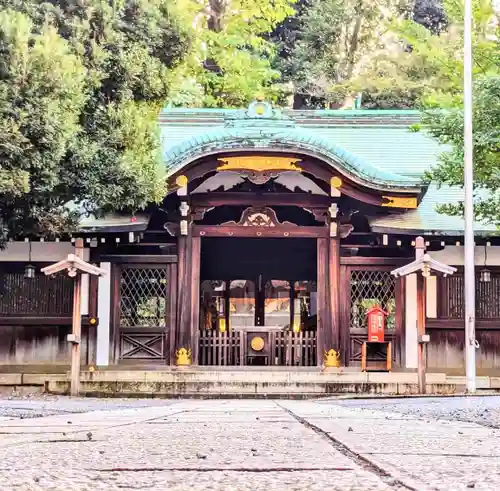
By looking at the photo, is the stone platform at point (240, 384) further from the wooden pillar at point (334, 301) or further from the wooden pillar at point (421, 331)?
the wooden pillar at point (334, 301)

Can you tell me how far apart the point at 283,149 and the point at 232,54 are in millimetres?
16755

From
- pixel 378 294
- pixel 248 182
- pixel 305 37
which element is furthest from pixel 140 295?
pixel 305 37

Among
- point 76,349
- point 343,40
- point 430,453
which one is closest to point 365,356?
point 76,349

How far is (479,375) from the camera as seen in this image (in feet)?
49.5

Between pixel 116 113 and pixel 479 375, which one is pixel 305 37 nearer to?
pixel 479 375

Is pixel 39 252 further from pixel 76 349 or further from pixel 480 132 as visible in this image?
pixel 480 132

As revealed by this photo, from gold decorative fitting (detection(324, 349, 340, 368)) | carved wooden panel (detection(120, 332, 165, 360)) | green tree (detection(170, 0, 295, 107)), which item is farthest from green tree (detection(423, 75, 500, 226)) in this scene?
green tree (detection(170, 0, 295, 107))

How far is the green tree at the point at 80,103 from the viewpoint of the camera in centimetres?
879

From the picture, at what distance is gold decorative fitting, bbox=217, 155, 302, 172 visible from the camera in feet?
48.6

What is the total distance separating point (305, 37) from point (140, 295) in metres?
22.2

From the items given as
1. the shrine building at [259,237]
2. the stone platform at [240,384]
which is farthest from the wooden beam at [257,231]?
the stone platform at [240,384]

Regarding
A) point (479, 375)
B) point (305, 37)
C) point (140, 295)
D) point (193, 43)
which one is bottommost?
point (479, 375)

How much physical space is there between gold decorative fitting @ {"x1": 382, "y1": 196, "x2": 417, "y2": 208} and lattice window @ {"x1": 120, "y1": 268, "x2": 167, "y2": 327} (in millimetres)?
4717

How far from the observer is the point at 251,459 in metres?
2.70
